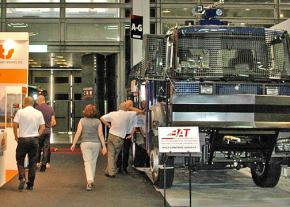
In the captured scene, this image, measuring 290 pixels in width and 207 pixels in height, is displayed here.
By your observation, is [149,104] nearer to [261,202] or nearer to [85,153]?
[85,153]

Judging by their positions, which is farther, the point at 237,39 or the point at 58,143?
the point at 58,143

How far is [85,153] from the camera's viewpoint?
34.2ft

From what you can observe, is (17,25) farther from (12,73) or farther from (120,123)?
(120,123)

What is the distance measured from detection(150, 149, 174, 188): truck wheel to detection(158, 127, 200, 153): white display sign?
1.45 m

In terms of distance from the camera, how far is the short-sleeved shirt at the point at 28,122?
10062 millimetres

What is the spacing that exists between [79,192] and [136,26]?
400 inches

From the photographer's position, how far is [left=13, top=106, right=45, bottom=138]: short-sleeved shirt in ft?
33.0

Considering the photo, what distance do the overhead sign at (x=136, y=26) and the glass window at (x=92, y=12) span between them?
250cm

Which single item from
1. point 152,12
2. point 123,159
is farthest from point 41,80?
point 123,159

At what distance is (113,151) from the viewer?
472 inches

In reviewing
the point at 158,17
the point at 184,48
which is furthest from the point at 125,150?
the point at 158,17

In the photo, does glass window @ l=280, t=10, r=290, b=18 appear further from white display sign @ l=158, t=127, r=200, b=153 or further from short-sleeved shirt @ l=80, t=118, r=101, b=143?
white display sign @ l=158, t=127, r=200, b=153

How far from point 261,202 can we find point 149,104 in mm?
3002

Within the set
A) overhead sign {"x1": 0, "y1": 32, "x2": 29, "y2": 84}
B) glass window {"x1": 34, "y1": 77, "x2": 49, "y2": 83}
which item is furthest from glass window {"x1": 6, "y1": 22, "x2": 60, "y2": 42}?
overhead sign {"x1": 0, "y1": 32, "x2": 29, "y2": 84}
